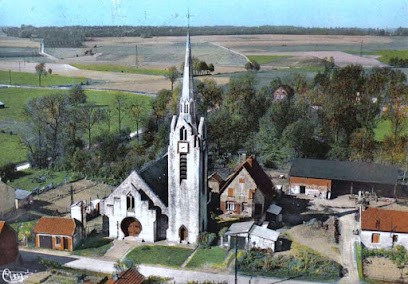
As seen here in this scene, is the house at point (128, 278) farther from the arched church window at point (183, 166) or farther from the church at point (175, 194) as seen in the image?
the arched church window at point (183, 166)

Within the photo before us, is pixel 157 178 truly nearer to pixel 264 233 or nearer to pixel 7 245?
pixel 264 233

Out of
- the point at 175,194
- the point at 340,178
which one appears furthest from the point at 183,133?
the point at 340,178

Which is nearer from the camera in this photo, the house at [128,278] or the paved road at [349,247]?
the house at [128,278]

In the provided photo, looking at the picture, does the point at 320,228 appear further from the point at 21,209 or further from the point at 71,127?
the point at 71,127

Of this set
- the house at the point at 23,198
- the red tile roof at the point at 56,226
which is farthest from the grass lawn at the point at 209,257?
the house at the point at 23,198

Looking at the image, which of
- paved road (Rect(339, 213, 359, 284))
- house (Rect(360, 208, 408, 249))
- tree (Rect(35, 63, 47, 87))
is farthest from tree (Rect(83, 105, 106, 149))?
house (Rect(360, 208, 408, 249))

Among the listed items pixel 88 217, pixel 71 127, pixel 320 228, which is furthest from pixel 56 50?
pixel 320 228
